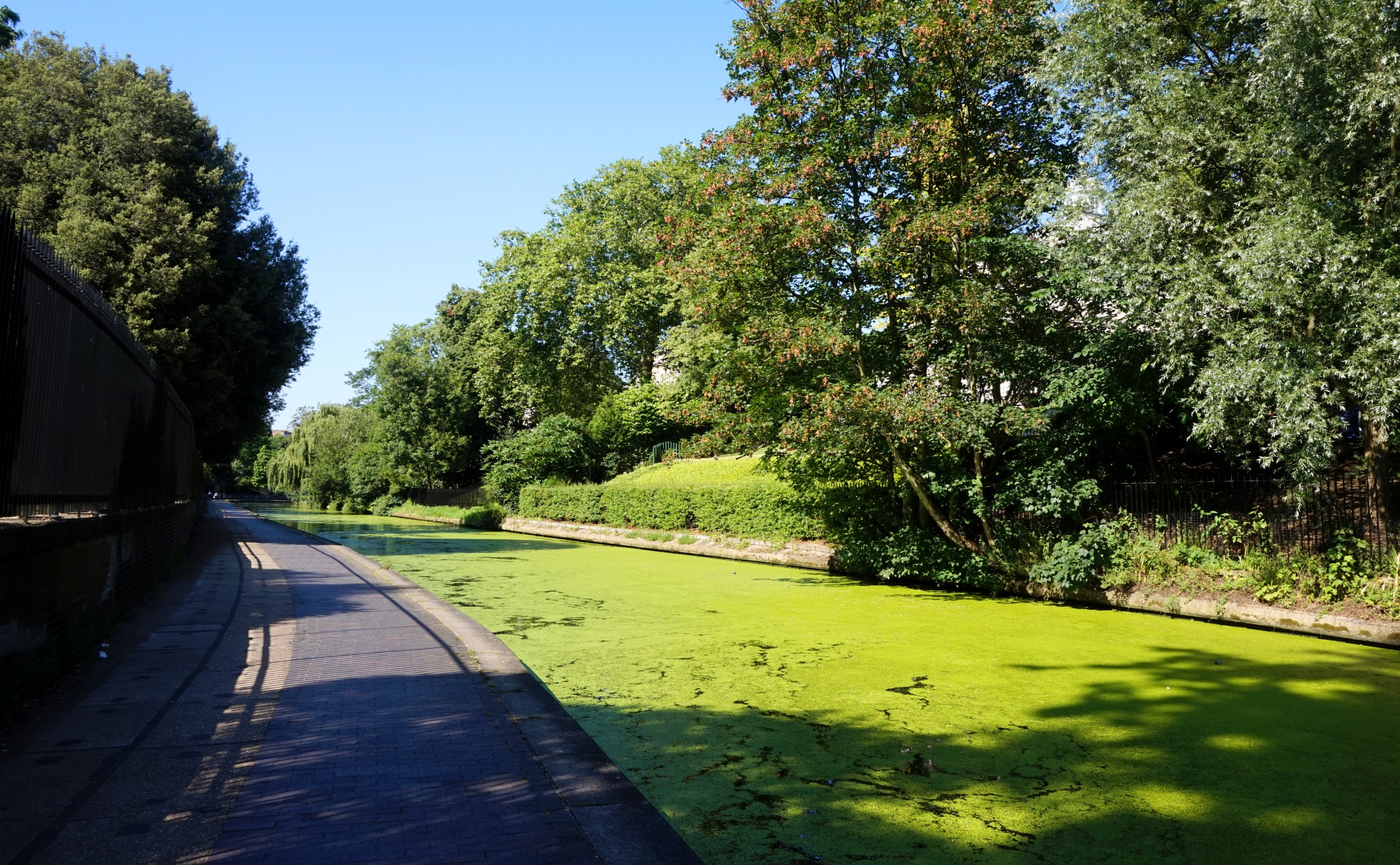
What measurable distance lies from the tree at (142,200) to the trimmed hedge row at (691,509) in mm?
10935

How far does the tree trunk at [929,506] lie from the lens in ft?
45.3

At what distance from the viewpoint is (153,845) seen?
3.28m

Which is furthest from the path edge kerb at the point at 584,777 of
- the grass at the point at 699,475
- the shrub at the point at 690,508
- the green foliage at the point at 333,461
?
the green foliage at the point at 333,461

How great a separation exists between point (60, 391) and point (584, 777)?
5111mm

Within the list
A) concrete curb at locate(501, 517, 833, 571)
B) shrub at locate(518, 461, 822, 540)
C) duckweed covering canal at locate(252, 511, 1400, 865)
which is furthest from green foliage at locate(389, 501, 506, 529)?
duckweed covering canal at locate(252, 511, 1400, 865)

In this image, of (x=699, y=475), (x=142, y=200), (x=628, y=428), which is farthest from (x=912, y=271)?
(x=628, y=428)

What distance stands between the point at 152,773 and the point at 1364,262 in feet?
35.8

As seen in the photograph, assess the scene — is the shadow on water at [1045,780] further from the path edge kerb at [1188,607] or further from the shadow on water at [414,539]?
the shadow on water at [414,539]

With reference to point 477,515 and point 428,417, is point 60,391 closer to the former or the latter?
point 477,515

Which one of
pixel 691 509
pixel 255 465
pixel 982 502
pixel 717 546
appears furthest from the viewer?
pixel 255 465

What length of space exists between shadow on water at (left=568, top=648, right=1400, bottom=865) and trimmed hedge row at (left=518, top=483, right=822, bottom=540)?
11636 mm

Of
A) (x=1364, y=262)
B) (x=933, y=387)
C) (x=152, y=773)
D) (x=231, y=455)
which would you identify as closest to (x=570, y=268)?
(x=231, y=455)

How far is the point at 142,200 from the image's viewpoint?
743 inches

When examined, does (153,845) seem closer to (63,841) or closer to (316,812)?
(63,841)
